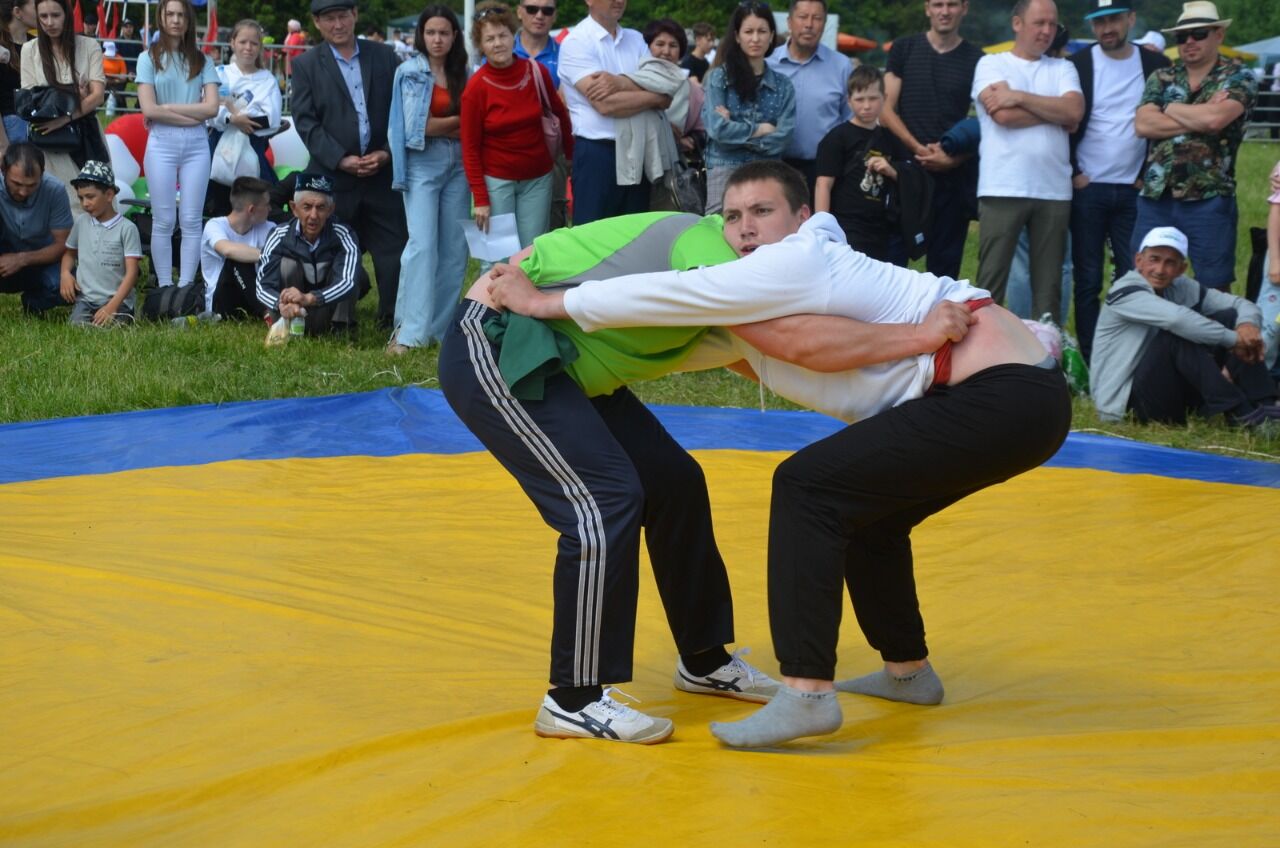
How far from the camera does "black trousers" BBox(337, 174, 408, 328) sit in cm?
824

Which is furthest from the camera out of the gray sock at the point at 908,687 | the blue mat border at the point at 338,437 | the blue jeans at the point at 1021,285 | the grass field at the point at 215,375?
the blue jeans at the point at 1021,285

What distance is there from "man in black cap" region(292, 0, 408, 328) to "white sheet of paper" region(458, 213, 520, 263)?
1.12m

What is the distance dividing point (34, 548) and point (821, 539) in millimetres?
2396

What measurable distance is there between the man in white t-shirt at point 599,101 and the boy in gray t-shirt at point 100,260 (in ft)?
8.48

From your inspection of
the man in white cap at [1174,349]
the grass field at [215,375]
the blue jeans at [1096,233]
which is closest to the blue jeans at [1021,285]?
the blue jeans at [1096,233]

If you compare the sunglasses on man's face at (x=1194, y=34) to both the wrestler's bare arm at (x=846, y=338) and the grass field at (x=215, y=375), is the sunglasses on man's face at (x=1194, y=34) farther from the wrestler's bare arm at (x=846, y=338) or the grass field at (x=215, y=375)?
the wrestler's bare arm at (x=846, y=338)

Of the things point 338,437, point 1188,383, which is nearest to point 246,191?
point 338,437

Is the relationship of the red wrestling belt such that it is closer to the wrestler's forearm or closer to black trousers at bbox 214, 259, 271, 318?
→ the wrestler's forearm

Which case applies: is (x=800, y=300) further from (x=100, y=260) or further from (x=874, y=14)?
(x=874, y=14)

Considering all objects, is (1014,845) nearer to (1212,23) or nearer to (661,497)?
(661,497)

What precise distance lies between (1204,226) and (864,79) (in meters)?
1.68

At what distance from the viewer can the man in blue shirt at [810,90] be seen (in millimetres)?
7598

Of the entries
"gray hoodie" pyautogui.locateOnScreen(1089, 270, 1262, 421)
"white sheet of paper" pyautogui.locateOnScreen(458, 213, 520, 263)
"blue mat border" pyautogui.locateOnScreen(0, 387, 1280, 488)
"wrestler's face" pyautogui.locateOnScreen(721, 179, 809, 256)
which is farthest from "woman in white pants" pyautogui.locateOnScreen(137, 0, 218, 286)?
"wrestler's face" pyautogui.locateOnScreen(721, 179, 809, 256)

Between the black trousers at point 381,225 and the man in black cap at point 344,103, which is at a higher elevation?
the man in black cap at point 344,103
